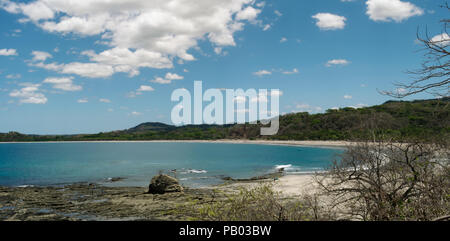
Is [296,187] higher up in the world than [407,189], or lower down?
lower down

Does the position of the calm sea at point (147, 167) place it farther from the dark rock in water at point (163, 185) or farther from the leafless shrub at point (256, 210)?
the dark rock in water at point (163, 185)

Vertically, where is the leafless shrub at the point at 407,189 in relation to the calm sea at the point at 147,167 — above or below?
above

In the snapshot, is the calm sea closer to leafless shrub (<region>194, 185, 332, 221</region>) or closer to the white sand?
leafless shrub (<region>194, 185, 332, 221</region>)

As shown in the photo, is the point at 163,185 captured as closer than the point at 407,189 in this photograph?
No

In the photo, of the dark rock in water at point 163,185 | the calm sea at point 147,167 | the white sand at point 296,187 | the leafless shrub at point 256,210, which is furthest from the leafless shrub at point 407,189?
the dark rock in water at point 163,185

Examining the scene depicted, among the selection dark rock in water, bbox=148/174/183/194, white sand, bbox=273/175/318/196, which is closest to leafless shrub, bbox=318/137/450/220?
white sand, bbox=273/175/318/196

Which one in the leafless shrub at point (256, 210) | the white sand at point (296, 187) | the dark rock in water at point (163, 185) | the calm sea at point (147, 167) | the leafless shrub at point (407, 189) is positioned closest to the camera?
the leafless shrub at point (256, 210)

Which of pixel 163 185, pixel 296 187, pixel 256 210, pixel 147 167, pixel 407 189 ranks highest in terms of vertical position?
pixel 407 189

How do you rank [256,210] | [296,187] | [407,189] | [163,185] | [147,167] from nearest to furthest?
[256,210]
[407,189]
[163,185]
[296,187]
[147,167]

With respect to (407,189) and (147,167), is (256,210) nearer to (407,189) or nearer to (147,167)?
(407,189)

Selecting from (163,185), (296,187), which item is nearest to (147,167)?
(163,185)
